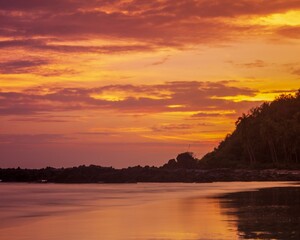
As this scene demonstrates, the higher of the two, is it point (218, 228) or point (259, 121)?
point (259, 121)

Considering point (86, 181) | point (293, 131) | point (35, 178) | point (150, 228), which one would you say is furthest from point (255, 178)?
point (150, 228)

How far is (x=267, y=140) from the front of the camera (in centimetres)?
10725

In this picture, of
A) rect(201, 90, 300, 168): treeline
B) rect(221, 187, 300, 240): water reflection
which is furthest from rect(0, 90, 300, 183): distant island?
rect(221, 187, 300, 240): water reflection

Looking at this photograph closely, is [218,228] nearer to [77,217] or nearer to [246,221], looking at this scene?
[246,221]

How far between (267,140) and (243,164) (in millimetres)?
6668

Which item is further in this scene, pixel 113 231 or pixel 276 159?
pixel 276 159

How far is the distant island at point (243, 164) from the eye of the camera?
297ft

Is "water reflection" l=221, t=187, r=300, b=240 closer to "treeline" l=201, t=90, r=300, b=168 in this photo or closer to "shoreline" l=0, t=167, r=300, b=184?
"shoreline" l=0, t=167, r=300, b=184

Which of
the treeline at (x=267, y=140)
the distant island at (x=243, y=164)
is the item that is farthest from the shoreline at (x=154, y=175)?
the treeline at (x=267, y=140)

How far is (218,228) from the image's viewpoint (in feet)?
69.3

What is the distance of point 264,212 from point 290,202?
21.6 ft

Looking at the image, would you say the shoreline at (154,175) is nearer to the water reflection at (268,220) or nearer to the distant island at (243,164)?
the distant island at (243,164)

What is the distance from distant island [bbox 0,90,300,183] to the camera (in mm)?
90562

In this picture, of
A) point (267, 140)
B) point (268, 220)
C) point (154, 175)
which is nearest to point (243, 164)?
point (267, 140)
